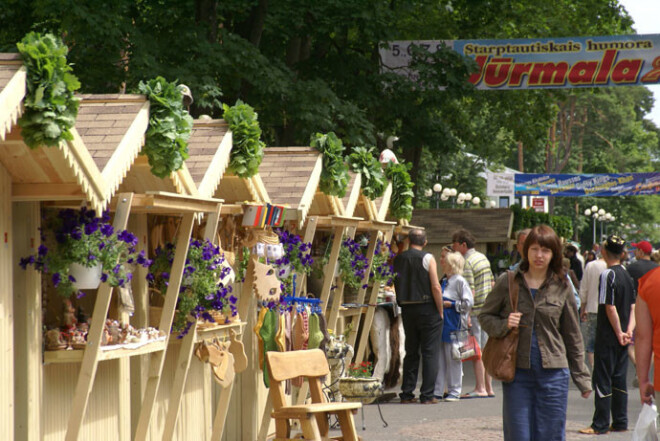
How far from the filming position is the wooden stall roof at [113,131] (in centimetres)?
606

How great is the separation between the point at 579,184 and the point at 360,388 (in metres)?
39.3

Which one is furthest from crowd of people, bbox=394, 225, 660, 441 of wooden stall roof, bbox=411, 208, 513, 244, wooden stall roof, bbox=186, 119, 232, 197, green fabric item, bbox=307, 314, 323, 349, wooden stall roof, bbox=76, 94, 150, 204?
wooden stall roof, bbox=411, 208, 513, 244

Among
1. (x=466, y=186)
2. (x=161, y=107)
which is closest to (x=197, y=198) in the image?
(x=161, y=107)

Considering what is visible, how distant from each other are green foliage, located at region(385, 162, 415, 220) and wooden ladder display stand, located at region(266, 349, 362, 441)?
18.7 ft

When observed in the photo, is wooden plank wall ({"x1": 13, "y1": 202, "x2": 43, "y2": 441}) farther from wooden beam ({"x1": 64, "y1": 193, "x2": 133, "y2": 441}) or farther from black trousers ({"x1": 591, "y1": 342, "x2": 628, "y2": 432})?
black trousers ({"x1": 591, "y1": 342, "x2": 628, "y2": 432})

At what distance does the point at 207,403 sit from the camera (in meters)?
8.80

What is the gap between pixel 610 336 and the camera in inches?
391

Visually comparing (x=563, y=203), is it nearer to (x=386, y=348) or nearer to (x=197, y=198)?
(x=386, y=348)

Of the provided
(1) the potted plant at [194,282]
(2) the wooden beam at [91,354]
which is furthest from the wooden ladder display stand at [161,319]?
(1) the potted plant at [194,282]

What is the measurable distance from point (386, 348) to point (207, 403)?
4.81 meters

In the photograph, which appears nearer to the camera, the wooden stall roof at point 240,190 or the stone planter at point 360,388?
the wooden stall roof at point 240,190

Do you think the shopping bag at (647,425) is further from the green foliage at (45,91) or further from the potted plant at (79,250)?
the green foliage at (45,91)

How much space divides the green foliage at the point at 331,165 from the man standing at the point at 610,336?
2.55 metres

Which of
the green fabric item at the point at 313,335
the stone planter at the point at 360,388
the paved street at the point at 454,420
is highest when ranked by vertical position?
the green fabric item at the point at 313,335
